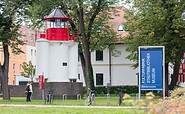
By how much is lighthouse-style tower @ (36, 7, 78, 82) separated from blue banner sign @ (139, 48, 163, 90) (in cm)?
1840

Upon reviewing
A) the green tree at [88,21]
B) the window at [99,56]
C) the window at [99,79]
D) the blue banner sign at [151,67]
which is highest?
the green tree at [88,21]

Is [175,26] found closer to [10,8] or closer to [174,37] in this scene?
[174,37]

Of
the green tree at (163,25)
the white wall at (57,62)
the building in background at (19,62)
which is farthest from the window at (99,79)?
the white wall at (57,62)

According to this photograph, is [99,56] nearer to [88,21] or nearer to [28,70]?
[88,21]

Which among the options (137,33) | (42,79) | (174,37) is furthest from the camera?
(137,33)

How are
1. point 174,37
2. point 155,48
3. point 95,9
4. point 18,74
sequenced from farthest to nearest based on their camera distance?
point 18,74 → point 95,9 → point 174,37 → point 155,48

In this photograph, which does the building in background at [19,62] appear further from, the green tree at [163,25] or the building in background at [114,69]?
the green tree at [163,25]

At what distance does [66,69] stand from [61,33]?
321 centimetres

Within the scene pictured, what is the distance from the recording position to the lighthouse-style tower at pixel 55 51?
42000 mm

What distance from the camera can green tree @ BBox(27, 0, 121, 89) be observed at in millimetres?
47156

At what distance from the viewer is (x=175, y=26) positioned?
130 feet

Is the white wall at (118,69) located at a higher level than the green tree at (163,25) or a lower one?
lower

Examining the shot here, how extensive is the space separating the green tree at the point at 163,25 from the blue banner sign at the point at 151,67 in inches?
599

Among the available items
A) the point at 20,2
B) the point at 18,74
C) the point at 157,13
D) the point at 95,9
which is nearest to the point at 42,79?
the point at 20,2
